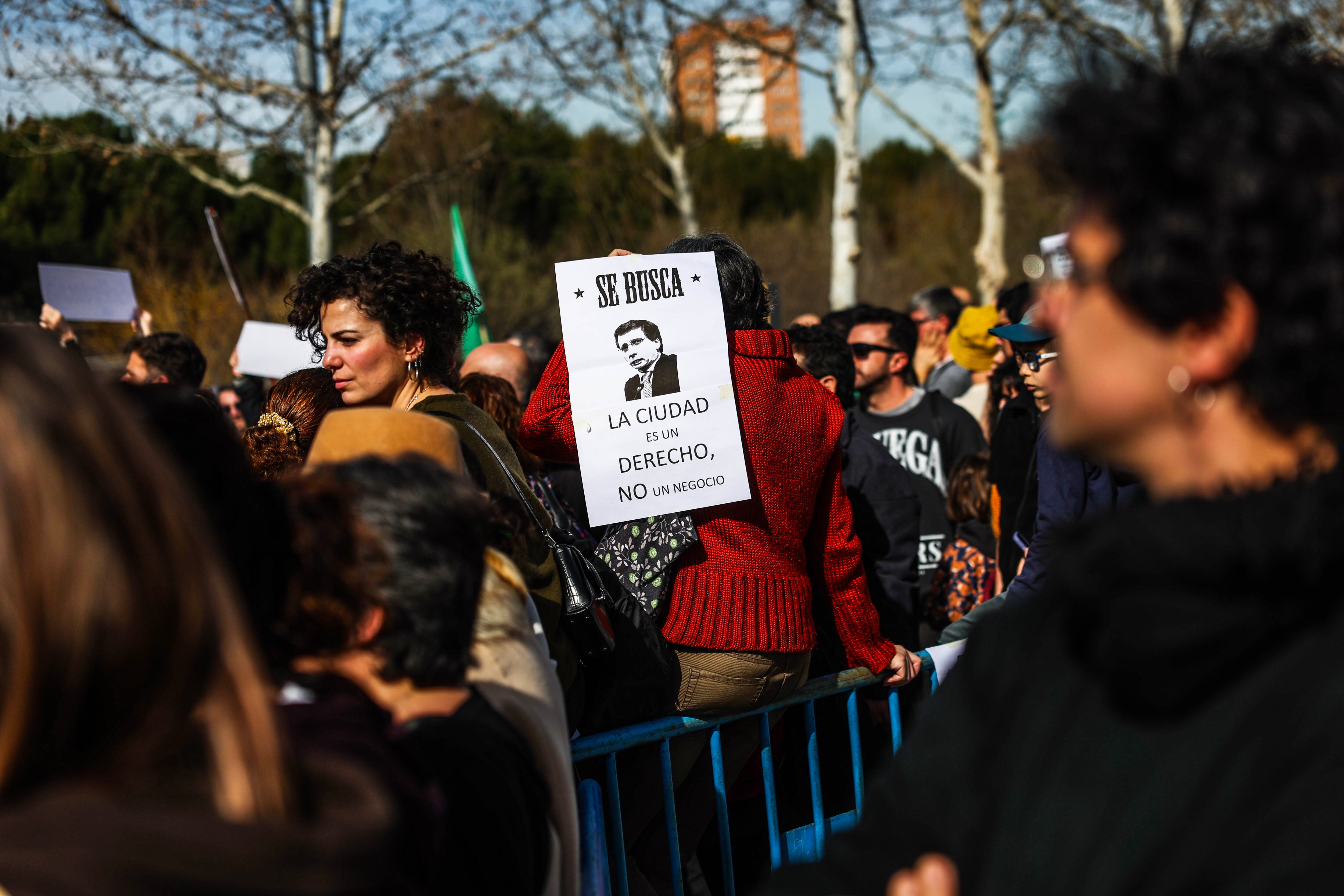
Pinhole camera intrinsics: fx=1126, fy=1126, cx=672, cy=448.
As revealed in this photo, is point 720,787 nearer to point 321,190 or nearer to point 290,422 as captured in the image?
point 290,422

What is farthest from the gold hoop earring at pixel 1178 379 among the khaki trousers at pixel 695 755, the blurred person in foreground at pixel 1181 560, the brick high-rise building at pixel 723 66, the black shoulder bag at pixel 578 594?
the brick high-rise building at pixel 723 66

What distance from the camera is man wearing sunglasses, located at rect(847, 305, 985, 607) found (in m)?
5.00

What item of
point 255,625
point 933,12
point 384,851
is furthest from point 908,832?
point 933,12

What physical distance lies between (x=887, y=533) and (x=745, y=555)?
131 cm

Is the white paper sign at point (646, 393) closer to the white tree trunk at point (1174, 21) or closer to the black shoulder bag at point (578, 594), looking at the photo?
the black shoulder bag at point (578, 594)

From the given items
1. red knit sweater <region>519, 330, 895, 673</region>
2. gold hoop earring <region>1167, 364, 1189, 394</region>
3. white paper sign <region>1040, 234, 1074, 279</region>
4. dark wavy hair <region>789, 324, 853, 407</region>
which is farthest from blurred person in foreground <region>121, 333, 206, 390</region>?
gold hoop earring <region>1167, 364, 1189, 394</region>

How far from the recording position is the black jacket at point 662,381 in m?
2.95

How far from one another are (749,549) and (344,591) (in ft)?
5.44

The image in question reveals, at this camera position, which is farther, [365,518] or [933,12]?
[933,12]

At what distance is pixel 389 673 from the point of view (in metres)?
1.54

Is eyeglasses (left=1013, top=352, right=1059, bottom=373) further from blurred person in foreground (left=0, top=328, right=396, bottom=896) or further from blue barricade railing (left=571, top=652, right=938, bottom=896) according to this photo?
blurred person in foreground (left=0, top=328, right=396, bottom=896)

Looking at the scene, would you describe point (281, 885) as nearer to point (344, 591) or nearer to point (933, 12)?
point (344, 591)

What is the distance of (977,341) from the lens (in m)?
6.85

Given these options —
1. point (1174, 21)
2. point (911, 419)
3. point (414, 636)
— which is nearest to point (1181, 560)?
point (414, 636)
